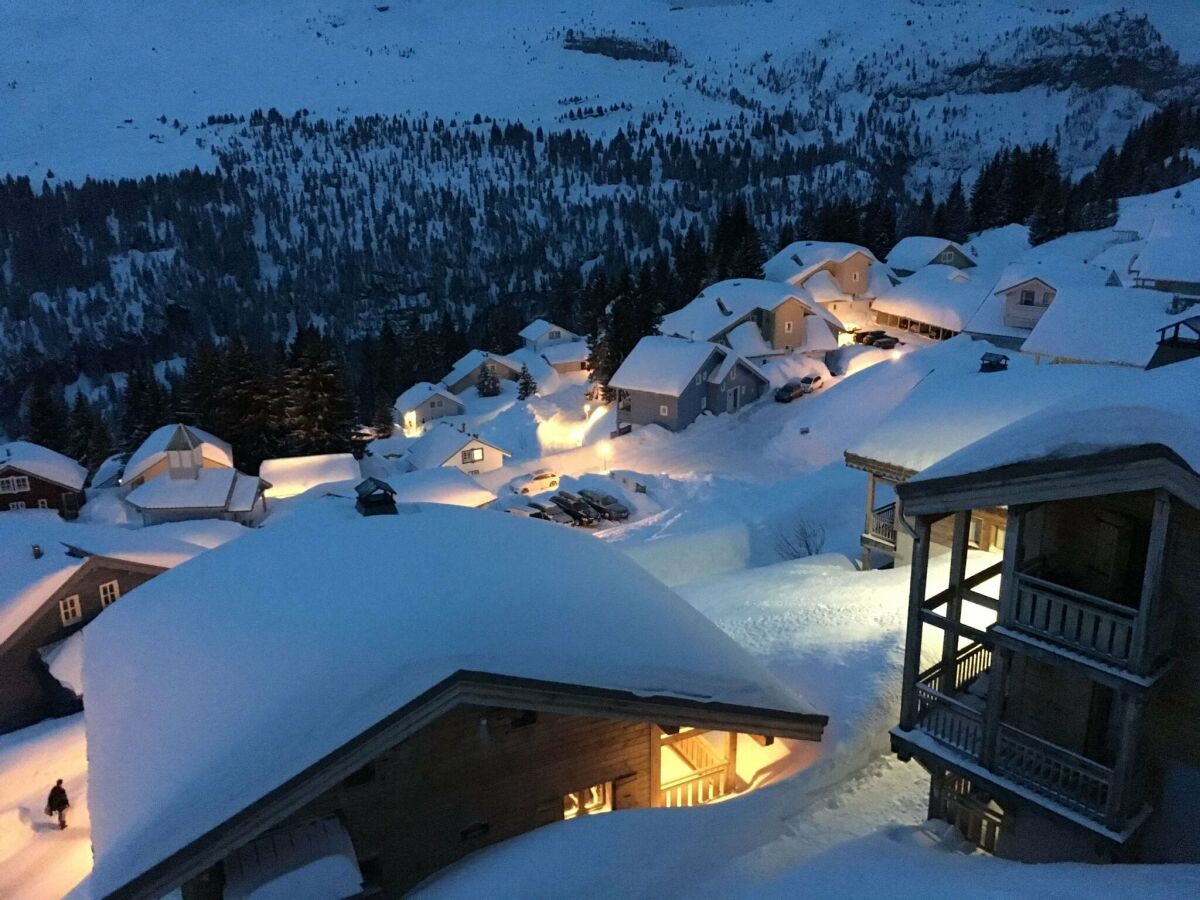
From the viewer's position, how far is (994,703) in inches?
388

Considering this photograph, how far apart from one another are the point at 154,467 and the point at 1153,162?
328 ft

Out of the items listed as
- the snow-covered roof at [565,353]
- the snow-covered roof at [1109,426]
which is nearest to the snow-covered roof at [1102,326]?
the snow-covered roof at [1109,426]

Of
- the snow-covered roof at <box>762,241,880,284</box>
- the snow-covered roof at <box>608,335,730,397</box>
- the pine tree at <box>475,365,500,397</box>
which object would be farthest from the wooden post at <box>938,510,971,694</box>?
the pine tree at <box>475,365,500,397</box>

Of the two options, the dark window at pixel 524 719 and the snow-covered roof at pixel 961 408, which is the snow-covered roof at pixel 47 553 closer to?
the dark window at pixel 524 719

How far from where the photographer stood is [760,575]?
21.5 metres

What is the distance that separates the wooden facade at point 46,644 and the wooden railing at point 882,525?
73.0 feet

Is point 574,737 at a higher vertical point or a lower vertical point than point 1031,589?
lower

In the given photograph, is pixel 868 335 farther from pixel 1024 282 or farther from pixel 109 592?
pixel 109 592

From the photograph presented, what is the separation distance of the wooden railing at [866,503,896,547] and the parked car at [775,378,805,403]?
29981 mm

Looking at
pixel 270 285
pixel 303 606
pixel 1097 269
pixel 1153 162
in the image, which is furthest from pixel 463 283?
pixel 303 606

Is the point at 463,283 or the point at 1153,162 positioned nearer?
the point at 1153,162

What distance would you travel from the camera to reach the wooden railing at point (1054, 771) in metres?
9.19

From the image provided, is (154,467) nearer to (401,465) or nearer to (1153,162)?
(401,465)

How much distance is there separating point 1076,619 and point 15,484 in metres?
55.4
